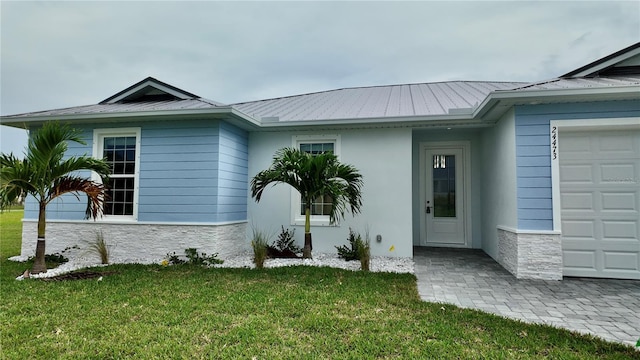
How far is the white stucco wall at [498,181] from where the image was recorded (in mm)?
5508

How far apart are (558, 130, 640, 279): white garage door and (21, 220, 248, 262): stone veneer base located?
242 inches

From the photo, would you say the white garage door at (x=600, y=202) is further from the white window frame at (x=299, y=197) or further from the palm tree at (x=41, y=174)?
the palm tree at (x=41, y=174)

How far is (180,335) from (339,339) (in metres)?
1.45

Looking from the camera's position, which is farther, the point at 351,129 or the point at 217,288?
the point at 351,129

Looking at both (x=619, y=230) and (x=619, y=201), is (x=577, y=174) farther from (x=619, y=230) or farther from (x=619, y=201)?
(x=619, y=230)

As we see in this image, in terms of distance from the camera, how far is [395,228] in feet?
22.9

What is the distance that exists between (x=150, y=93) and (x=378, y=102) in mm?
6018

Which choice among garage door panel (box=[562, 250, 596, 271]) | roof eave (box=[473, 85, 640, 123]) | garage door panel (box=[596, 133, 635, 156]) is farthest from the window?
garage door panel (box=[596, 133, 635, 156])

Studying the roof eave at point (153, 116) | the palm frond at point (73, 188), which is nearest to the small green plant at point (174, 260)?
the palm frond at point (73, 188)

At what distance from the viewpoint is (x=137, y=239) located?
6730 mm

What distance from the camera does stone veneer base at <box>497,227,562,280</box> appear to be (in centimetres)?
510

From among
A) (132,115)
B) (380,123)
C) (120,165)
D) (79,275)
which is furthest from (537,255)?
(120,165)

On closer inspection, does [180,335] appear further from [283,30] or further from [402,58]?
[402,58]

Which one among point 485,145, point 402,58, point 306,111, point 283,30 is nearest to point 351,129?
point 306,111
